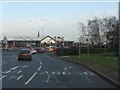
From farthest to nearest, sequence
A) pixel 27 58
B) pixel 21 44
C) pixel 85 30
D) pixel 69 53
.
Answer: pixel 21 44, pixel 85 30, pixel 69 53, pixel 27 58

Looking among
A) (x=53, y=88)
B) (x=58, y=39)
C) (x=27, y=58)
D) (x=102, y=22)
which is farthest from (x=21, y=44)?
(x=53, y=88)

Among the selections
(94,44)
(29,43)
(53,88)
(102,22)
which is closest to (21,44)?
(29,43)

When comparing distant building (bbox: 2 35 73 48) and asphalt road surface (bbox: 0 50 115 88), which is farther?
distant building (bbox: 2 35 73 48)

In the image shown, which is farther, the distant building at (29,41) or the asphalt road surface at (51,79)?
the distant building at (29,41)

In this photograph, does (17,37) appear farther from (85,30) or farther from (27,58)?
(27,58)

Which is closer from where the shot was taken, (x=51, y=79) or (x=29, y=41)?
(x=51, y=79)

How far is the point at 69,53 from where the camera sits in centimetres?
6750

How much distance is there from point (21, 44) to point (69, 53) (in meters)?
86.7

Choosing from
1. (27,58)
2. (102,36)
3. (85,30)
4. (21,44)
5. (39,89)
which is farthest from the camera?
(21,44)

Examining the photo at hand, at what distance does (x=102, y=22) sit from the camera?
291 ft

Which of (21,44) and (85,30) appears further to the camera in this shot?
(21,44)

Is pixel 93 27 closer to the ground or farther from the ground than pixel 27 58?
farther from the ground

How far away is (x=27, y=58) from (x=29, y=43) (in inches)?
4389

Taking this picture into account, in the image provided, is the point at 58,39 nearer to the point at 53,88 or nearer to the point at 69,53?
the point at 69,53
